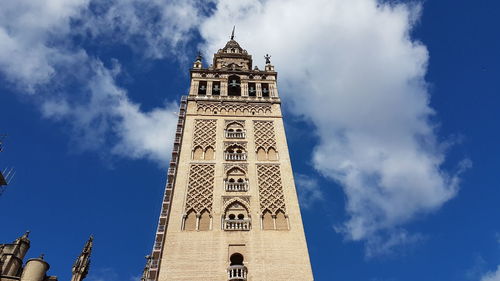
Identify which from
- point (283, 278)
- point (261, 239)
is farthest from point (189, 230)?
point (283, 278)

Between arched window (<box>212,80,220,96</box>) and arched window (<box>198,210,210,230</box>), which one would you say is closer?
arched window (<box>198,210,210,230</box>)

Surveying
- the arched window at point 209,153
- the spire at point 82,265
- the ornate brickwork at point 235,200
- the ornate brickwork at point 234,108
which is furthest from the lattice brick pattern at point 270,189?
the spire at point 82,265

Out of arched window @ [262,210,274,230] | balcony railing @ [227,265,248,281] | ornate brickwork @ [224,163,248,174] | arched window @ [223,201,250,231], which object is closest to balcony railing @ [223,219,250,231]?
arched window @ [223,201,250,231]

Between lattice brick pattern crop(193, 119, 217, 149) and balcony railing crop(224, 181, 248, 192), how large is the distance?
10.2 ft

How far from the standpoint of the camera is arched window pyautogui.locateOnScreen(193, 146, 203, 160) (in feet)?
72.9

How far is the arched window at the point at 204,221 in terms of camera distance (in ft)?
60.7

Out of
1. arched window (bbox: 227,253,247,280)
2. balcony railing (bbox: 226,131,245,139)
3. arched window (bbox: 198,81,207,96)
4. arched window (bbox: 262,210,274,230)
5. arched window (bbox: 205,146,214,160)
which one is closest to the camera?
arched window (bbox: 227,253,247,280)

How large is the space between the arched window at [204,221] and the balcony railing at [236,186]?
5.86ft

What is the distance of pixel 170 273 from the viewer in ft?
53.8

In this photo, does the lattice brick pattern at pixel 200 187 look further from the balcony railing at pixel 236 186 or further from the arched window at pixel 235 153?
the arched window at pixel 235 153

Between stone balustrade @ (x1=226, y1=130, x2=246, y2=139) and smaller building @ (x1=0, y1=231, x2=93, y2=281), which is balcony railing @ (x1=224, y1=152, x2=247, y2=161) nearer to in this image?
stone balustrade @ (x1=226, y1=130, x2=246, y2=139)

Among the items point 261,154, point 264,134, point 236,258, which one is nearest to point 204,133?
point 264,134

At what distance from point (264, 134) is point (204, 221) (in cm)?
712

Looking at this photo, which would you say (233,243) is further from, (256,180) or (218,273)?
(256,180)
